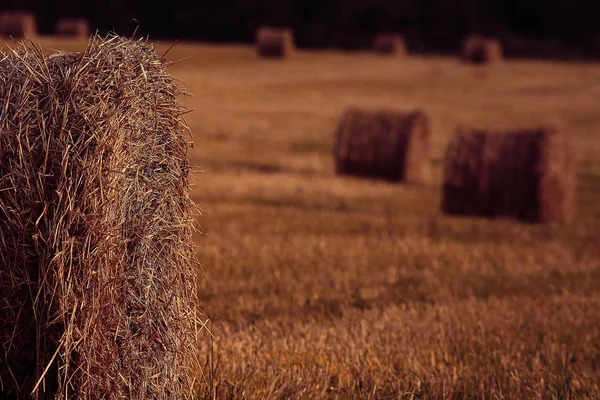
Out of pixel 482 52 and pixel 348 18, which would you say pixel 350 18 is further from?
pixel 482 52

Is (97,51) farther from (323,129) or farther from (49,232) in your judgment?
(323,129)

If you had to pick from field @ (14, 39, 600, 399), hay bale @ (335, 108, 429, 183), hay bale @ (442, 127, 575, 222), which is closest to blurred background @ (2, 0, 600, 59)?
field @ (14, 39, 600, 399)

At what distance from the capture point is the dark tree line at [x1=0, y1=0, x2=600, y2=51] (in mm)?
53188

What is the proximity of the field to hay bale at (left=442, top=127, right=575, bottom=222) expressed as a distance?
0.37 m

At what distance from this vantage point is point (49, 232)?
3.89m

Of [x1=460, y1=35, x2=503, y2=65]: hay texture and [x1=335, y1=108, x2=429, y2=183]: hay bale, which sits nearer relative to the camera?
[x1=335, y1=108, x2=429, y2=183]: hay bale

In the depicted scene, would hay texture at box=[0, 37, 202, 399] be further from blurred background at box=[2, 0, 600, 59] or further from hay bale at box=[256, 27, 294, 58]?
blurred background at box=[2, 0, 600, 59]

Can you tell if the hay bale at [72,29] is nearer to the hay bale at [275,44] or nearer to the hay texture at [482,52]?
the hay bale at [275,44]

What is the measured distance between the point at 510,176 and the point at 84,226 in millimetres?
9421

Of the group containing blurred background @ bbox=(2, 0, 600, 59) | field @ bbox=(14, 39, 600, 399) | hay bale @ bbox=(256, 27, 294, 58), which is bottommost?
field @ bbox=(14, 39, 600, 399)

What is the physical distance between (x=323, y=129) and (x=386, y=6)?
109ft

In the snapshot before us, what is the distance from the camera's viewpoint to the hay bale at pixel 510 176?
12.6 metres

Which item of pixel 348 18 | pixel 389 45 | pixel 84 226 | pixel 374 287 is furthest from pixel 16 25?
pixel 84 226

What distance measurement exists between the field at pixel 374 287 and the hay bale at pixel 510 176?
1.21 ft
